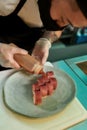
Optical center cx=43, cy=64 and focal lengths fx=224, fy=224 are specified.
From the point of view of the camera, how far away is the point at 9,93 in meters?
0.77

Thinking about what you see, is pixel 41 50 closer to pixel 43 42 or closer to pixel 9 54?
pixel 43 42

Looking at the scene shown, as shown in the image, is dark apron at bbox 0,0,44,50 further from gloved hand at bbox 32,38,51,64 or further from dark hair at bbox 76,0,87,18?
dark hair at bbox 76,0,87,18

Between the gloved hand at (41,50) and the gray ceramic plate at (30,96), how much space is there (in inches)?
3.6

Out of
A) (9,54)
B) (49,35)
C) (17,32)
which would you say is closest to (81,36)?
(49,35)

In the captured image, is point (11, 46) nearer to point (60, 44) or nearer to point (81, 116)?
point (81, 116)

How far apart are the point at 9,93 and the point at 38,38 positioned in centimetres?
40

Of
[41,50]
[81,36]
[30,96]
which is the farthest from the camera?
[81,36]

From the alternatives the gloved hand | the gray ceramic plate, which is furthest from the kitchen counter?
the gloved hand

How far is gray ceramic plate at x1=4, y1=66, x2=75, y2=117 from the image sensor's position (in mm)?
715

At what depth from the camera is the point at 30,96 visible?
772 mm

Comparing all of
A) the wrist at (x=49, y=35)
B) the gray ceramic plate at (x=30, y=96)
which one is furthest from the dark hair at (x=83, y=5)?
the wrist at (x=49, y=35)

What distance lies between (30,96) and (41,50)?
27 centimetres

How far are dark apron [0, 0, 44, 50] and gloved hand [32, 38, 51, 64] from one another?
6 centimetres

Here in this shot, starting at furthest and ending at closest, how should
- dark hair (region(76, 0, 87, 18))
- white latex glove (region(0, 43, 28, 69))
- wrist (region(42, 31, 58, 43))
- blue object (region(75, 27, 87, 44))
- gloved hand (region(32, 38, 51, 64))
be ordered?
blue object (region(75, 27, 87, 44)), wrist (region(42, 31, 58, 43)), gloved hand (region(32, 38, 51, 64)), white latex glove (region(0, 43, 28, 69)), dark hair (region(76, 0, 87, 18))
